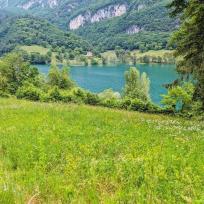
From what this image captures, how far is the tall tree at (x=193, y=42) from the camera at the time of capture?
1927cm

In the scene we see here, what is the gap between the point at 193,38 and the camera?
820 inches

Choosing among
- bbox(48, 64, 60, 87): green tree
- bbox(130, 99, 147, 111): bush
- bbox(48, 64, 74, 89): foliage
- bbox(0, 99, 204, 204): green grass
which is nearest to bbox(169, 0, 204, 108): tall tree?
bbox(0, 99, 204, 204): green grass

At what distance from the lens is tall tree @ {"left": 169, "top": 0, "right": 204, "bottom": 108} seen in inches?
758

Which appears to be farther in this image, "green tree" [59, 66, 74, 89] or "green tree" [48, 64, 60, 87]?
"green tree" [59, 66, 74, 89]

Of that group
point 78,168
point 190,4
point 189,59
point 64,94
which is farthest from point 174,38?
point 64,94

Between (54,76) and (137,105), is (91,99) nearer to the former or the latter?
(137,105)

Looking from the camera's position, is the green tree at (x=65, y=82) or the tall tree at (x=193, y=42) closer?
the tall tree at (x=193, y=42)

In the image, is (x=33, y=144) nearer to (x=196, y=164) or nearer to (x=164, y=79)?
(x=196, y=164)

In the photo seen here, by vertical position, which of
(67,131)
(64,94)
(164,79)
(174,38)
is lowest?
(164,79)

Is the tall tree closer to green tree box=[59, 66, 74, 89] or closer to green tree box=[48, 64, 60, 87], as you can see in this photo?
green tree box=[48, 64, 60, 87]

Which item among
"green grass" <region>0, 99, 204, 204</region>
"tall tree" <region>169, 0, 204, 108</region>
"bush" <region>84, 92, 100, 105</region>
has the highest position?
"tall tree" <region>169, 0, 204, 108</region>

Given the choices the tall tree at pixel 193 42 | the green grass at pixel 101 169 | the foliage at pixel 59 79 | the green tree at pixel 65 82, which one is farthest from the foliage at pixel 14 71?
the green grass at pixel 101 169

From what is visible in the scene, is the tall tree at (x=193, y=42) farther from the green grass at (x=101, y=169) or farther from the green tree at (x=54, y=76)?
the green tree at (x=54, y=76)

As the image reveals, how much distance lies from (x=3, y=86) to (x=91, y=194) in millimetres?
93196
